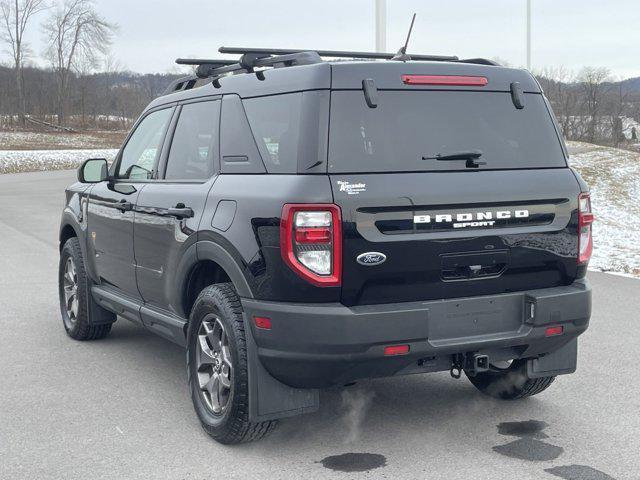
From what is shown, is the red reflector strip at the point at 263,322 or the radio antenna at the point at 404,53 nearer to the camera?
the red reflector strip at the point at 263,322

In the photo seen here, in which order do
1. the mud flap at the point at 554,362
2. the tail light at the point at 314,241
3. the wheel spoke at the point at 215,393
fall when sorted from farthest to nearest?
the mud flap at the point at 554,362, the wheel spoke at the point at 215,393, the tail light at the point at 314,241

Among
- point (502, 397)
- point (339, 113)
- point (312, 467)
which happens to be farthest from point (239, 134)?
point (502, 397)

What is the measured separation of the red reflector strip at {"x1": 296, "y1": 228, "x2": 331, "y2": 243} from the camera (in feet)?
12.7

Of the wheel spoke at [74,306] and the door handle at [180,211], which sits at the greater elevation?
the door handle at [180,211]

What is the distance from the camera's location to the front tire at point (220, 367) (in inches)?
166

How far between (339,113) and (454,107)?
66 cm

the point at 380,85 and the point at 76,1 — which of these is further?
the point at 76,1

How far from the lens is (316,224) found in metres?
3.87

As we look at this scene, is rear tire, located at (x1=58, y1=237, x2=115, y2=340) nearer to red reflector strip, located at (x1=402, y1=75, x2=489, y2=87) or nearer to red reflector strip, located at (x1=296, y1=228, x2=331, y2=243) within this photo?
red reflector strip, located at (x1=296, y1=228, x2=331, y2=243)

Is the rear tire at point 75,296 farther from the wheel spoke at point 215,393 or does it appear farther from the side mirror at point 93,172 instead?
the wheel spoke at point 215,393

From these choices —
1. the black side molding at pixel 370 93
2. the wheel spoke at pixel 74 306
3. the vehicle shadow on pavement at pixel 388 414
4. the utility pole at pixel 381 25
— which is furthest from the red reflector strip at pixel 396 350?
the utility pole at pixel 381 25

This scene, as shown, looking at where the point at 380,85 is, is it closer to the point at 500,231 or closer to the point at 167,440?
the point at 500,231

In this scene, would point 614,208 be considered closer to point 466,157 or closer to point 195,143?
point 195,143

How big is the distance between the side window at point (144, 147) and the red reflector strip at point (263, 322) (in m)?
1.85
